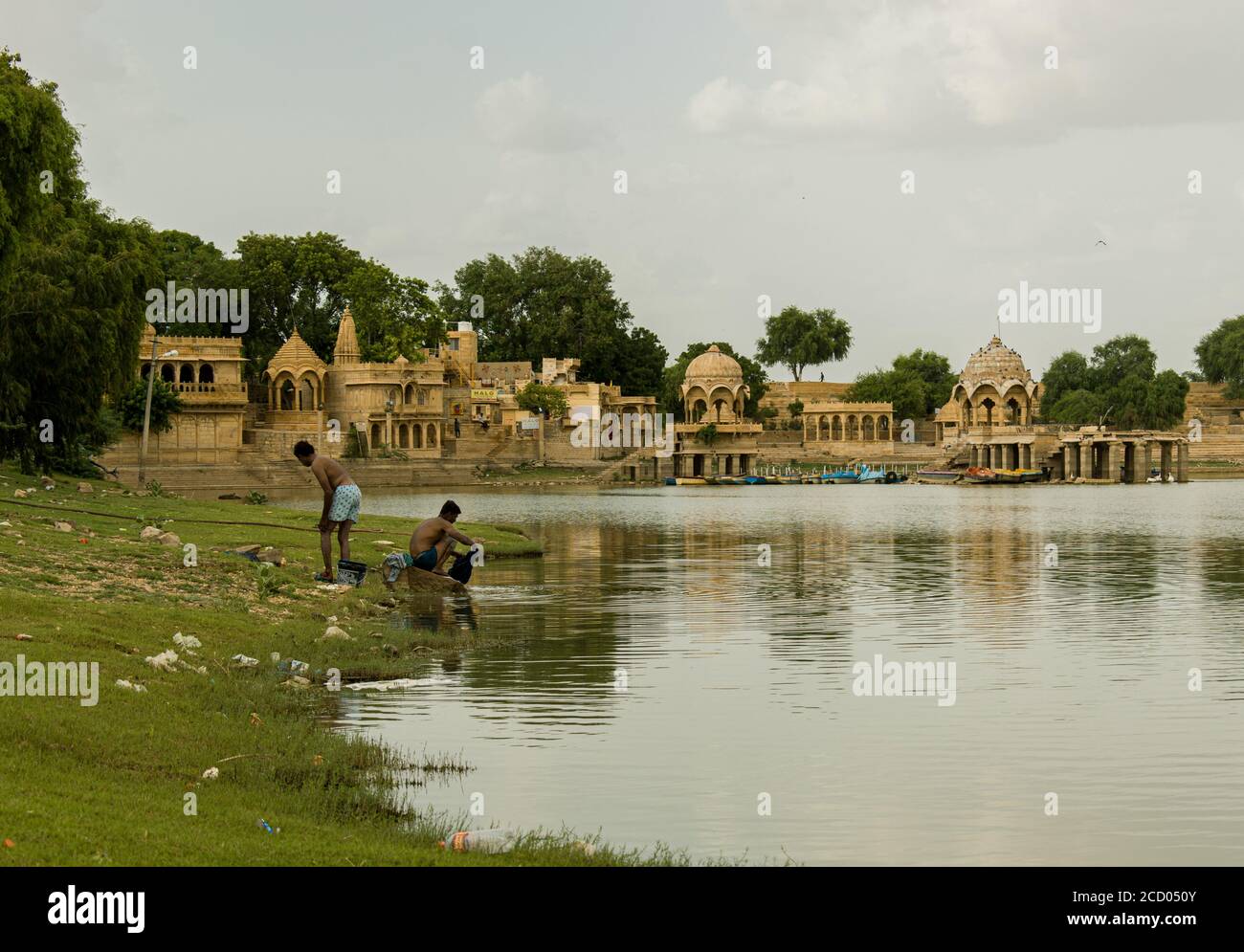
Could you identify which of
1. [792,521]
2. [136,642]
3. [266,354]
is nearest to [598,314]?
[266,354]

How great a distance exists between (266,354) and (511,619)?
94041 mm

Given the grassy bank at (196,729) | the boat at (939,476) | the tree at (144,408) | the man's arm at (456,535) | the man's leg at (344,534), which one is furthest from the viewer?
the boat at (939,476)

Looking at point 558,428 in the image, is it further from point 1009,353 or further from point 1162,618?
point 1162,618

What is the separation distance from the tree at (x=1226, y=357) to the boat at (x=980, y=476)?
6671 cm

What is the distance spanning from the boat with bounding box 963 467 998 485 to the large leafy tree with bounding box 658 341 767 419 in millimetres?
22346

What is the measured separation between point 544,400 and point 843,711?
10165 centimetres

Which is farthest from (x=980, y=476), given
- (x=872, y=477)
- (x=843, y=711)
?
(x=843, y=711)

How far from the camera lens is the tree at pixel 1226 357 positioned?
179750 millimetres

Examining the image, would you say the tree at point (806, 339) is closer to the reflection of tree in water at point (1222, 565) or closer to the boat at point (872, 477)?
the boat at point (872, 477)
